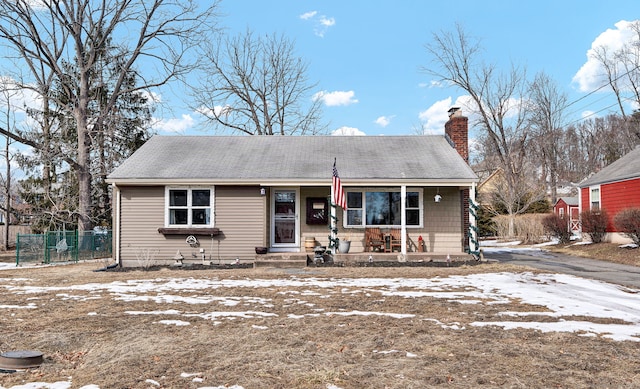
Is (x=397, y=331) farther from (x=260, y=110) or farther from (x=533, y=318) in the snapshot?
(x=260, y=110)

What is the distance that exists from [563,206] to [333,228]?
28.4m

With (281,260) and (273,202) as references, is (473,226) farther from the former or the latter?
(273,202)

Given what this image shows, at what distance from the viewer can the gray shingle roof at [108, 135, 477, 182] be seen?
13.6m

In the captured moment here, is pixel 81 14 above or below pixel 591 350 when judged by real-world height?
above

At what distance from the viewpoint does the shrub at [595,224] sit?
62.0 ft

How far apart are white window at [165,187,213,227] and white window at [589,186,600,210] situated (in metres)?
18.6

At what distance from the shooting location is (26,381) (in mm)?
3918

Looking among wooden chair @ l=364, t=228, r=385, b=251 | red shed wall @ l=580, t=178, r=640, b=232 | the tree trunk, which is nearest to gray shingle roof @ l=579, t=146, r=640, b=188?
red shed wall @ l=580, t=178, r=640, b=232

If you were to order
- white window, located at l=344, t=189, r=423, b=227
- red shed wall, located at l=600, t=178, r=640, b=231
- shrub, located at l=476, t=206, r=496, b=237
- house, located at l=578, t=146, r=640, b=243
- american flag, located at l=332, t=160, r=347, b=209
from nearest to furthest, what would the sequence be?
american flag, located at l=332, t=160, r=347, b=209, white window, located at l=344, t=189, r=423, b=227, red shed wall, located at l=600, t=178, r=640, b=231, house, located at l=578, t=146, r=640, b=243, shrub, located at l=476, t=206, r=496, b=237

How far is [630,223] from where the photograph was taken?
15.6 meters

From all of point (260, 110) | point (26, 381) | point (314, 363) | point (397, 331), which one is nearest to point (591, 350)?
point (397, 331)

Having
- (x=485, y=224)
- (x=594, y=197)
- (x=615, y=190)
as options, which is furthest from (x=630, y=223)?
(x=485, y=224)

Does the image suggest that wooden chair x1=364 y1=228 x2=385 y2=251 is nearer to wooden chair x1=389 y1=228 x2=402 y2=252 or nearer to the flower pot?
wooden chair x1=389 y1=228 x2=402 y2=252

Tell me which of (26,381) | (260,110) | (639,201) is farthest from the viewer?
(260,110)
